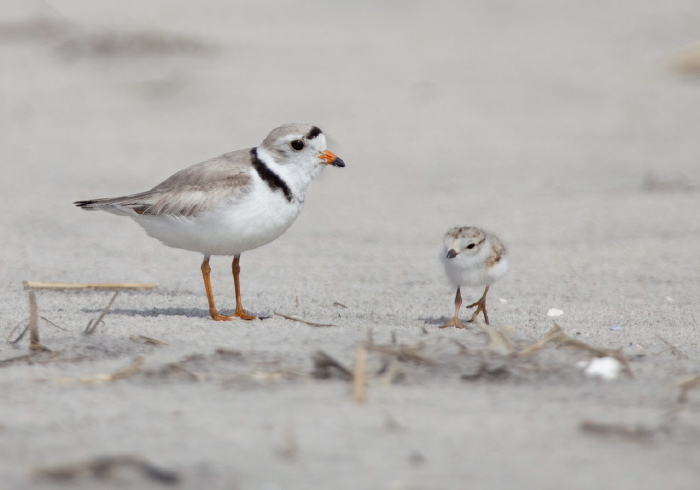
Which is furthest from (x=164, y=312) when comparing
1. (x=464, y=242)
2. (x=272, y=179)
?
(x=464, y=242)

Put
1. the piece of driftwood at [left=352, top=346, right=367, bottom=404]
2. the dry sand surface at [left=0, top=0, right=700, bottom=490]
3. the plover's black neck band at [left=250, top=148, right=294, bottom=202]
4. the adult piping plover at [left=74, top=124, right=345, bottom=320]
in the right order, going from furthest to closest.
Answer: the plover's black neck band at [left=250, top=148, right=294, bottom=202], the adult piping plover at [left=74, top=124, right=345, bottom=320], the piece of driftwood at [left=352, top=346, right=367, bottom=404], the dry sand surface at [left=0, top=0, right=700, bottom=490]

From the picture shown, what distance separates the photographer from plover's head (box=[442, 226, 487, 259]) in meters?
4.49

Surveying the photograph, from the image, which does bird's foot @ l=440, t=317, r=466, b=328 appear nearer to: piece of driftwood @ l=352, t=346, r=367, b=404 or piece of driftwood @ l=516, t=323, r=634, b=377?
piece of driftwood @ l=516, t=323, r=634, b=377

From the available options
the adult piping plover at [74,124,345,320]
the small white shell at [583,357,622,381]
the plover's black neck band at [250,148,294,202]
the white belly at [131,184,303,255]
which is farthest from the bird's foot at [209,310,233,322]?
the small white shell at [583,357,622,381]

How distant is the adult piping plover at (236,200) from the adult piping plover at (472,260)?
69 cm

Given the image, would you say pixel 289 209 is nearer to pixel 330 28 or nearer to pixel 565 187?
pixel 565 187

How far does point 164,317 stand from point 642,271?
267cm

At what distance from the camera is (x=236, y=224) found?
4270 millimetres

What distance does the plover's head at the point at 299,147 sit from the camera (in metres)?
4.50

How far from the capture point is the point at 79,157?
791cm

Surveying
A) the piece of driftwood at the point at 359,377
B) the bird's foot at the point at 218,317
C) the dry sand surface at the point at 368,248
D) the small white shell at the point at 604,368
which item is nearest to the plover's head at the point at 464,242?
the dry sand surface at the point at 368,248

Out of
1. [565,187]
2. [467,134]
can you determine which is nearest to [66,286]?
[565,187]

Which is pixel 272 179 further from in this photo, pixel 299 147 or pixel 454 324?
pixel 454 324

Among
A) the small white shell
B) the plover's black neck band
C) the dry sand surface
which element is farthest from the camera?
the plover's black neck band
